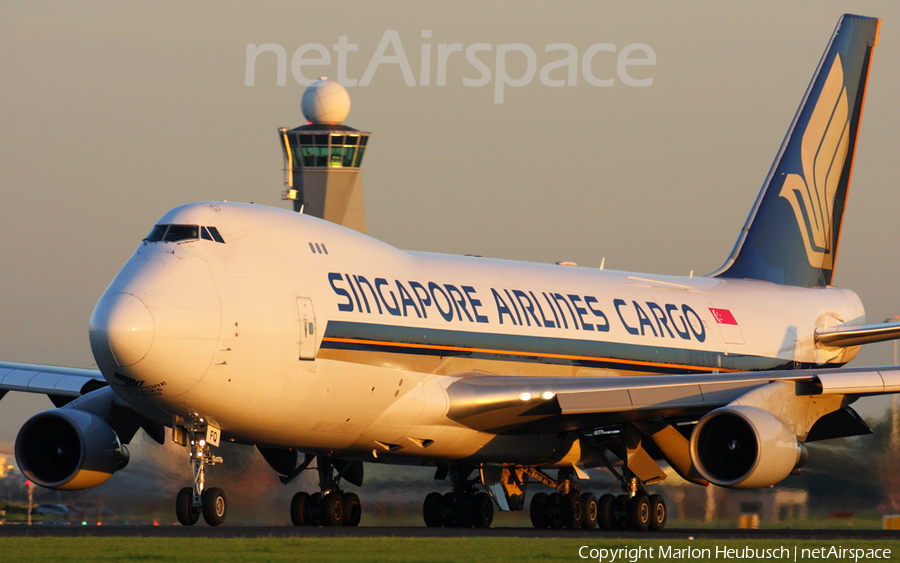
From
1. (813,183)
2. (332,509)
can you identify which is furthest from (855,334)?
(332,509)

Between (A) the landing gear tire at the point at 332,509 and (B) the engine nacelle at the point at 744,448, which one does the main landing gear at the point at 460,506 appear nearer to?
(A) the landing gear tire at the point at 332,509

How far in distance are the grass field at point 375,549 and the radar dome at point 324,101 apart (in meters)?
27.7

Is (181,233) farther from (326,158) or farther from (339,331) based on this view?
(326,158)

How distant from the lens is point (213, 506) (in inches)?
667

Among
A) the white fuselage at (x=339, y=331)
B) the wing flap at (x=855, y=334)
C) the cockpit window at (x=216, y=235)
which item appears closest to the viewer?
the white fuselage at (x=339, y=331)

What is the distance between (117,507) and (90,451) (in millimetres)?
5737

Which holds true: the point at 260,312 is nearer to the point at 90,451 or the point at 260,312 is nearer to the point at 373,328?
the point at 373,328

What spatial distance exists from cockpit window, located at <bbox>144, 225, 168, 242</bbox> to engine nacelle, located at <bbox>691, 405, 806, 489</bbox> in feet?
27.0

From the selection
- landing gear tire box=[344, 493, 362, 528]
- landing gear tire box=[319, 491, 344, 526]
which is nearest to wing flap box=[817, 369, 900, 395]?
landing gear tire box=[344, 493, 362, 528]

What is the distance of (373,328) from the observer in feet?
62.2

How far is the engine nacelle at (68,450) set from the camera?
19688 millimetres

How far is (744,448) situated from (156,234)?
29.6 ft

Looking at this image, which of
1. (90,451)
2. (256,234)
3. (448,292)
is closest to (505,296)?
(448,292)

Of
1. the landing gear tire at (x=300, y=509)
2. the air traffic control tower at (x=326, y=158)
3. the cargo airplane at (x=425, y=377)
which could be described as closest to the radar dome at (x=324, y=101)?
the air traffic control tower at (x=326, y=158)
